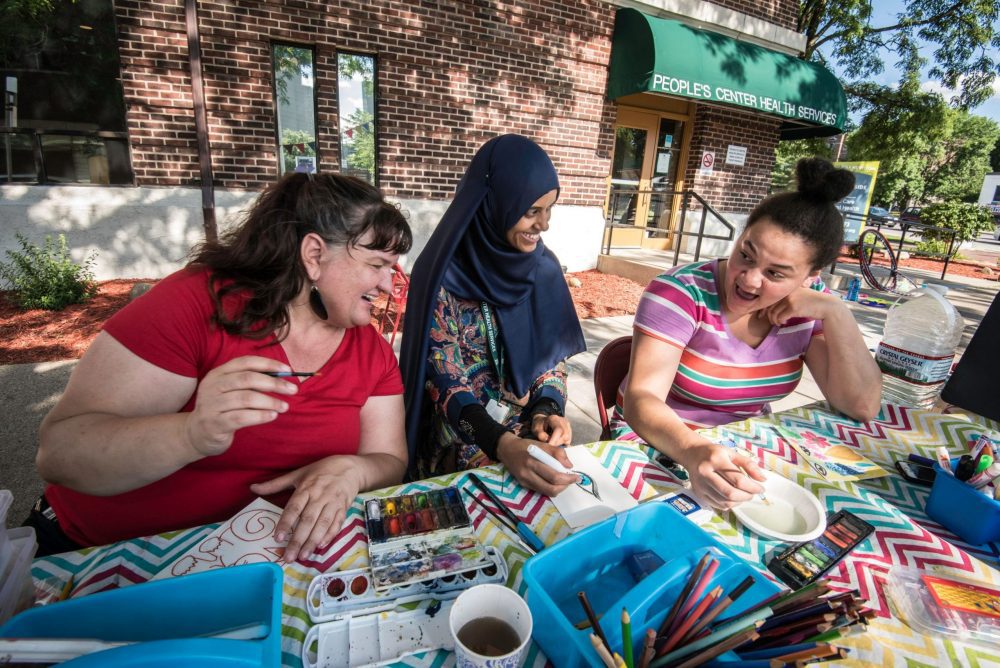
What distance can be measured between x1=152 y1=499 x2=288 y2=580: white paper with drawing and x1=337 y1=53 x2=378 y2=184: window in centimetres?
547

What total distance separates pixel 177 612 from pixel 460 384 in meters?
1.30

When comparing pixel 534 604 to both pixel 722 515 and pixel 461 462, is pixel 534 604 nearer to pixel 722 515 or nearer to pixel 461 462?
pixel 722 515

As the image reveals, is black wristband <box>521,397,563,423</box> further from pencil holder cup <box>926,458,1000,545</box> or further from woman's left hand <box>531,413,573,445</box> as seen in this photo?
pencil holder cup <box>926,458,1000,545</box>

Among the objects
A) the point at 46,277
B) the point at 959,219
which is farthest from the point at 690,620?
the point at 959,219

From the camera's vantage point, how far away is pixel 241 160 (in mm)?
5785

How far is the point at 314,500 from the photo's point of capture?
1.15 meters

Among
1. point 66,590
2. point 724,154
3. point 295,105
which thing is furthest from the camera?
point 724,154

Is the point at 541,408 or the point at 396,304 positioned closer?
the point at 541,408

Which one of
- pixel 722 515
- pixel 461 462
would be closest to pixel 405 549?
pixel 722 515

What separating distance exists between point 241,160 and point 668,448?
19.8 feet

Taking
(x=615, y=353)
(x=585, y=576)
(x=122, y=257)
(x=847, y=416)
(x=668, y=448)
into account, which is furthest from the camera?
(x=122, y=257)

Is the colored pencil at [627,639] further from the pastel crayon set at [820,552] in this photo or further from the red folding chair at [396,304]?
the red folding chair at [396,304]

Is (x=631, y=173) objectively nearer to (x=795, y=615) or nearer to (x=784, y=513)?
(x=784, y=513)

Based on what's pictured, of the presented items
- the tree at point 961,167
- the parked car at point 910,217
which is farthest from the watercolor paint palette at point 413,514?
the tree at point 961,167
